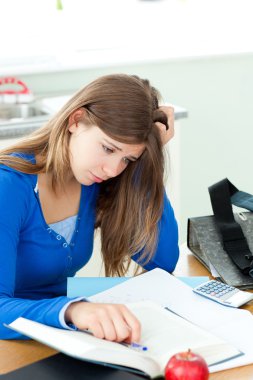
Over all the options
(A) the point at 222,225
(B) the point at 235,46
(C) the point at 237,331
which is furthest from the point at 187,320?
(B) the point at 235,46

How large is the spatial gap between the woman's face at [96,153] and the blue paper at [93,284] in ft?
0.72

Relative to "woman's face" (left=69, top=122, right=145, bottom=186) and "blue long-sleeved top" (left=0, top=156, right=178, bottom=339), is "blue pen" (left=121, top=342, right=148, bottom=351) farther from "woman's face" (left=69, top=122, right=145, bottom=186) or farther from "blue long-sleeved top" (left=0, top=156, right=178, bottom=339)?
"woman's face" (left=69, top=122, right=145, bottom=186)

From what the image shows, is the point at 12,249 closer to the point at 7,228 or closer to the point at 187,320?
the point at 7,228

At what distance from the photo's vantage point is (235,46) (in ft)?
11.4

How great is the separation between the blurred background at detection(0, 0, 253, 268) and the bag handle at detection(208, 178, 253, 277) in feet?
4.36

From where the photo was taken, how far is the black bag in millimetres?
1574

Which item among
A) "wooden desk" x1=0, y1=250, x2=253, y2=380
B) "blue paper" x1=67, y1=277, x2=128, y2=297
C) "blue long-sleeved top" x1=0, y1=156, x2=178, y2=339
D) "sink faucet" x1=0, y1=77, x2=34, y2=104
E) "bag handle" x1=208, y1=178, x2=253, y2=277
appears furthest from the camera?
"sink faucet" x1=0, y1=77, x2=34, y2=104

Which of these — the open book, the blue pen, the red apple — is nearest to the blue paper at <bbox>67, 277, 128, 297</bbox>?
the open book

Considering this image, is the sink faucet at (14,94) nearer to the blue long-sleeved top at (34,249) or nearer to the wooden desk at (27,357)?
the blue long-sleeved top at (34,249)

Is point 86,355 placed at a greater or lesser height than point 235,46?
lesser

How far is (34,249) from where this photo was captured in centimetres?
163

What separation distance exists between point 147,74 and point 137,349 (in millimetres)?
2251

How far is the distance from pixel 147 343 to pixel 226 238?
490mm

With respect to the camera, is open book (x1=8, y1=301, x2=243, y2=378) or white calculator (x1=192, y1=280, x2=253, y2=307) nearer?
open book (x1=8, y1=301, x2=243, y2=378)
